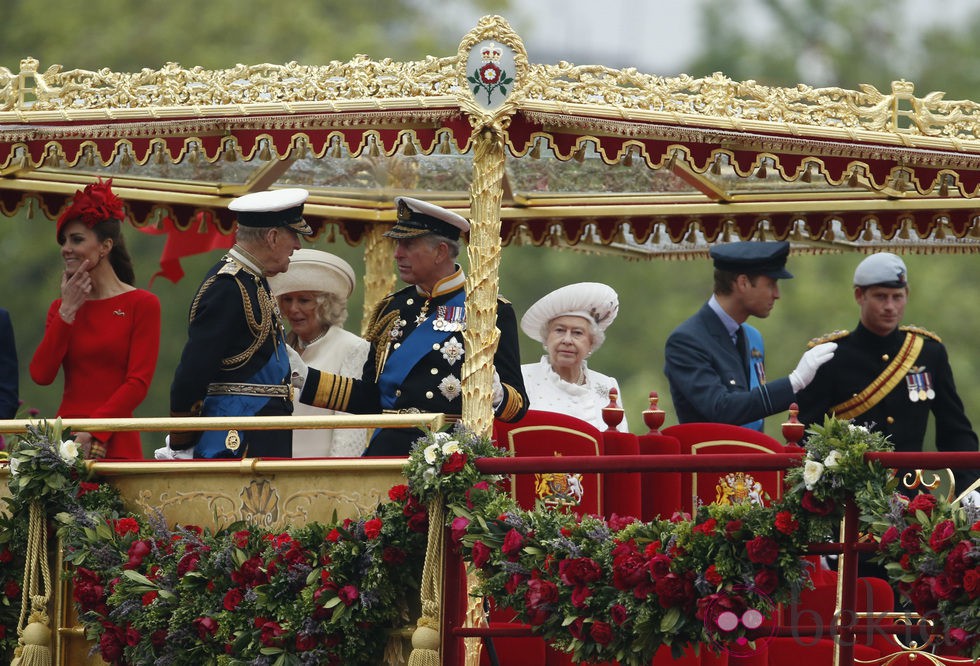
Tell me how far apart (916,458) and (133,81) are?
4193 millimetres

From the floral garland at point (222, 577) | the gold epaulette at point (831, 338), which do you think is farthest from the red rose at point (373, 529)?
the gold epaulette at point (831, 338)

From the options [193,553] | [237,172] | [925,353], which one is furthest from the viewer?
[237,172]

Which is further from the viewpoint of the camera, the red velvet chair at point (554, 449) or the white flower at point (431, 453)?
the red velvet chair at point (554, 449)

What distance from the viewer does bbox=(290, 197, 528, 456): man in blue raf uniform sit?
333 inches

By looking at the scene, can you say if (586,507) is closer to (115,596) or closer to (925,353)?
(115,596)

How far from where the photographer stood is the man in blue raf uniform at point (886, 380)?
9.90m

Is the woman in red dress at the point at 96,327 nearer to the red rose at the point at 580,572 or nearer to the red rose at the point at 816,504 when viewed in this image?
the red rose at the point at 580,572

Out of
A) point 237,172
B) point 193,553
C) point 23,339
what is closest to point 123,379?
point 193,553

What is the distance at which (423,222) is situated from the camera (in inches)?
340

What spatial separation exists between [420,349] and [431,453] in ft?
3.45

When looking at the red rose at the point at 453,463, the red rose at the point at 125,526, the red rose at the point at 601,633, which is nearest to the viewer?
the red rose at the point at 601,633

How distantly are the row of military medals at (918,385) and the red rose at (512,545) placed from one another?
3.35 meters

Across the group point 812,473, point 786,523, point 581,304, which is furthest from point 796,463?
point 581,304

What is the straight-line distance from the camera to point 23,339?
24.5 metres
